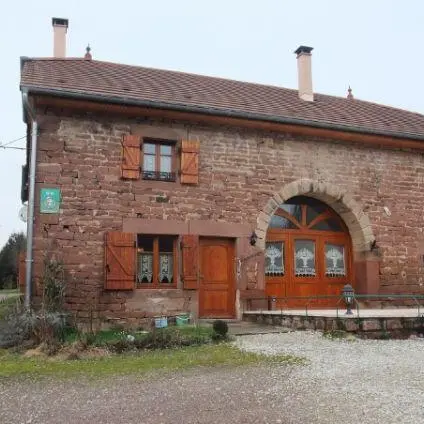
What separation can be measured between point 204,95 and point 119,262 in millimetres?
4540

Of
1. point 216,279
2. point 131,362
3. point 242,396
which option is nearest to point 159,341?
point 131,362

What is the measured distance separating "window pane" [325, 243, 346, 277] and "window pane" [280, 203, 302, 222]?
3.16 feet

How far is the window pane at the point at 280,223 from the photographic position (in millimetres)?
12188

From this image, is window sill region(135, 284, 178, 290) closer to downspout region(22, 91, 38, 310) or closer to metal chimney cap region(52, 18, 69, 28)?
downspout region(22, 91, 38, 310)

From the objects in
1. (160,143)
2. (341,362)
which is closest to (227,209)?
(160,143)

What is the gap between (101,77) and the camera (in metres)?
11.7

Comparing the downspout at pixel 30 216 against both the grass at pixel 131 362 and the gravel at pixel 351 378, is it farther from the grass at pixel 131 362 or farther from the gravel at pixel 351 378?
the gravel at pixel 351 378

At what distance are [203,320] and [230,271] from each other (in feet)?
3.97

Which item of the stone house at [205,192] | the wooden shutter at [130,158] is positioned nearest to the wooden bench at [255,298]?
the stone house at [205,192]

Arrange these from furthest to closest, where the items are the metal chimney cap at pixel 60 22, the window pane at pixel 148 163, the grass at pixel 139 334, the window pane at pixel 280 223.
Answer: the metal chimney cap at pixel 60 22 < the window pane at pixel 280 223 < the window pane at pixel 148 163 < the grass at pixel 139 334

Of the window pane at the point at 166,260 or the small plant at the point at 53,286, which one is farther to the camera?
the window pane at the point at 166,260

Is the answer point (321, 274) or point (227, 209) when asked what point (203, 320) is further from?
point (321, 274)

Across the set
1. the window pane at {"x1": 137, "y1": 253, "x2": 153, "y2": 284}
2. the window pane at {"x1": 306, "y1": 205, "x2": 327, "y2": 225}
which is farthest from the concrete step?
the window pane at {"x1": 306, "y1": 205, "x2": 327, "y2": 225}

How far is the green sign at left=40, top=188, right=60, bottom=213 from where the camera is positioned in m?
9.76
